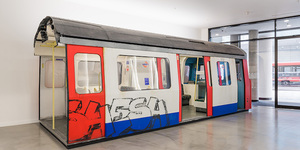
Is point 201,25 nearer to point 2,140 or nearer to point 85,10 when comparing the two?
point 85,10

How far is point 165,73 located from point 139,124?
142 centimetres

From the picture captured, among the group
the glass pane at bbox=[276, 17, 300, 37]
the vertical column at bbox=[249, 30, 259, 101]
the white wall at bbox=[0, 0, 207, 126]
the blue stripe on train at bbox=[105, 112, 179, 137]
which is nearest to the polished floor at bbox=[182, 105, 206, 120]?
the blue stripe on train at bbox=[105, 112, 179, 137]

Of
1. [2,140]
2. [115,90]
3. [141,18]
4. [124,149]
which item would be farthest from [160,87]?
[141,18]

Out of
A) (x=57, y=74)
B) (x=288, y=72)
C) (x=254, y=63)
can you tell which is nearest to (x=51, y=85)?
(x=57, y=74)

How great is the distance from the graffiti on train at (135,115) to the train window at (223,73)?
8.52ft

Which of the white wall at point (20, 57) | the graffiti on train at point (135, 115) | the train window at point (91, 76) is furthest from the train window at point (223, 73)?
the white wall at point (20, 57)

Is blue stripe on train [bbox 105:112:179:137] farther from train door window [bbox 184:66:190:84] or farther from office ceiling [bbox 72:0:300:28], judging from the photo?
train door window [bbox 184:66:190:84]

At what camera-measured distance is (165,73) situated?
5.45 meters

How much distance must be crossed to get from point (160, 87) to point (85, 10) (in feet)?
12.2

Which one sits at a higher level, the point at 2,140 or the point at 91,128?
the point at 91,128

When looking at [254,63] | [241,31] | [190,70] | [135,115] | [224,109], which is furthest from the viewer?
[241,31]

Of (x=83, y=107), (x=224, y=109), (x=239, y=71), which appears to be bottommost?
(x=224, y=109)

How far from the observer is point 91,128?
4125 mm

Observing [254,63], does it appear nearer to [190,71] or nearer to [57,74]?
[190,71]
